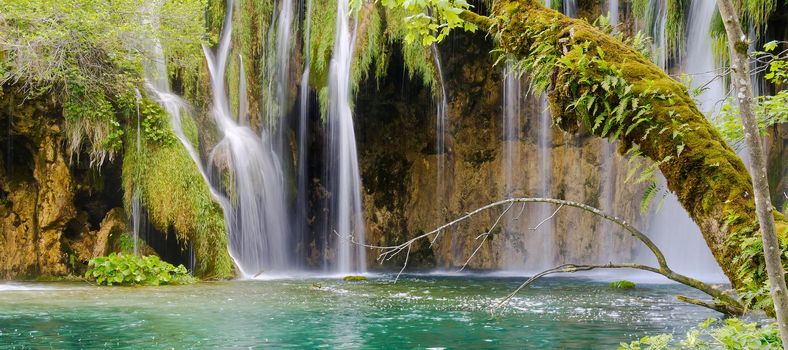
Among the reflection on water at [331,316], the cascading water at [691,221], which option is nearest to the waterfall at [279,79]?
the reflection on water at [331,316]

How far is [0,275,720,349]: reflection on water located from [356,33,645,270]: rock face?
664 centimetres

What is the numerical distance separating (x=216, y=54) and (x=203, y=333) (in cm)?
1262

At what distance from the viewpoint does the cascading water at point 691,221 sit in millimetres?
16172

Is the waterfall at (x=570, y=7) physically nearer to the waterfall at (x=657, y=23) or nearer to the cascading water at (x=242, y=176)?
the waterfall at (x=657, y=23)

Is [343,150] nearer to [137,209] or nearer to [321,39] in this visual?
[321,39]

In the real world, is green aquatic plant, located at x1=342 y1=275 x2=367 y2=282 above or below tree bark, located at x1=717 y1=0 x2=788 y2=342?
below

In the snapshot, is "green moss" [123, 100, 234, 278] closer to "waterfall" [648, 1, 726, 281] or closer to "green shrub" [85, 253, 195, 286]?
"green shrub" [85, 253, 195, 286]

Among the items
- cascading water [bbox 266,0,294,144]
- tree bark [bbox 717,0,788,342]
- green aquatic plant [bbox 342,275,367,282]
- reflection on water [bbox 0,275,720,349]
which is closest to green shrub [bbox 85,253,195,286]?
reflection on water [bbox 0,275,720,349]

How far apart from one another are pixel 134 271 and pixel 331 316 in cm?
602

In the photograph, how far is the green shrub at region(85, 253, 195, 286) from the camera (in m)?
13.9

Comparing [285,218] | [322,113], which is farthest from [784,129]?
[285,218]

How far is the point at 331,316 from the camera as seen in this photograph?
9.55m

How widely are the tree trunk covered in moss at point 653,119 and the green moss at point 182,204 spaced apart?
11.0 m

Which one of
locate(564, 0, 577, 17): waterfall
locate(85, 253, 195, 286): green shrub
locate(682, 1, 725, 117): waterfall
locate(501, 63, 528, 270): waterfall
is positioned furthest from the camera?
locate(501, 63, 528, 270): waterfall
